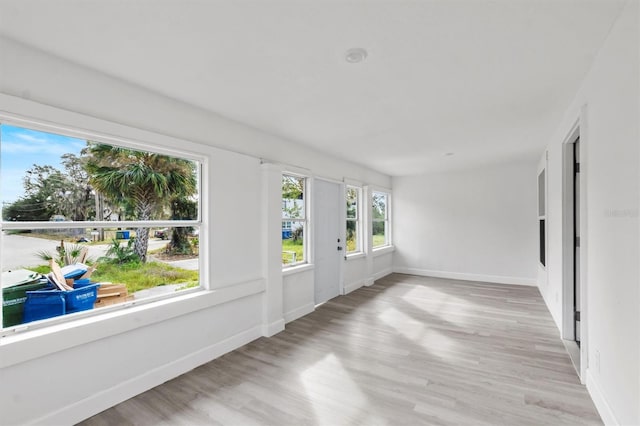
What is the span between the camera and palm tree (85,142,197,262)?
2.35 metres

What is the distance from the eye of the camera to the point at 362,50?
6.39 feet

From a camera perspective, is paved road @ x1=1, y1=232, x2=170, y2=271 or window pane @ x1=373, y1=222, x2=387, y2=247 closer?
paved road @ x1=1, y1=232, x2=170, y2=271

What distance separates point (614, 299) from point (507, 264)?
5.00 metres

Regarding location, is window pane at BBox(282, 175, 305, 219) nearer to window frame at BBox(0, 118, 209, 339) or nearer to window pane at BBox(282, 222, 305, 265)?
window pane at BBox(282, 222, 305, 265)

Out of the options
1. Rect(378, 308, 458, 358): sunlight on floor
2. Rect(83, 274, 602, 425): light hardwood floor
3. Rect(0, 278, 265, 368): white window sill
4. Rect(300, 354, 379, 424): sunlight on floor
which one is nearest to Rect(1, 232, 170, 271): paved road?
Rect(0, 278, 265, 368): white window sill

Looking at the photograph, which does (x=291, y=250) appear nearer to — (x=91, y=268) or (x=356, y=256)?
(x=356, y=256)

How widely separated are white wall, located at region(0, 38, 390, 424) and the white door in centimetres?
83

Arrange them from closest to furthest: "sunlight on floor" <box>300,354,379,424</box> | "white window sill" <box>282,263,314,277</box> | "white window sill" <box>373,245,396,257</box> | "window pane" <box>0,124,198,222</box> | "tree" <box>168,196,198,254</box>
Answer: "window pane" <box>0,124,198,222</box>, "sunlight on floor" <box>300,354,379,424</box>, "tree" <box>168,196,198,254</box>, "white window sill" <box>282,263,314,277</box>, "white window sill" <box>373,245,396,257</box>

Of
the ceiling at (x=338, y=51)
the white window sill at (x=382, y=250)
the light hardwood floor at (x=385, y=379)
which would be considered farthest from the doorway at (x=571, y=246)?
the white window sill at (x=382, y=250)

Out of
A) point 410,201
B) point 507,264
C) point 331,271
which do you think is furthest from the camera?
point 410,201

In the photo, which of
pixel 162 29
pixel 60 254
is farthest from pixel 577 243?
pixel 60 254

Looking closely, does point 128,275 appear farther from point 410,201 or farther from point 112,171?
point 410,201

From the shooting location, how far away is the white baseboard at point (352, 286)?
18.0ft

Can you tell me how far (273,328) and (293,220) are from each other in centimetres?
146
